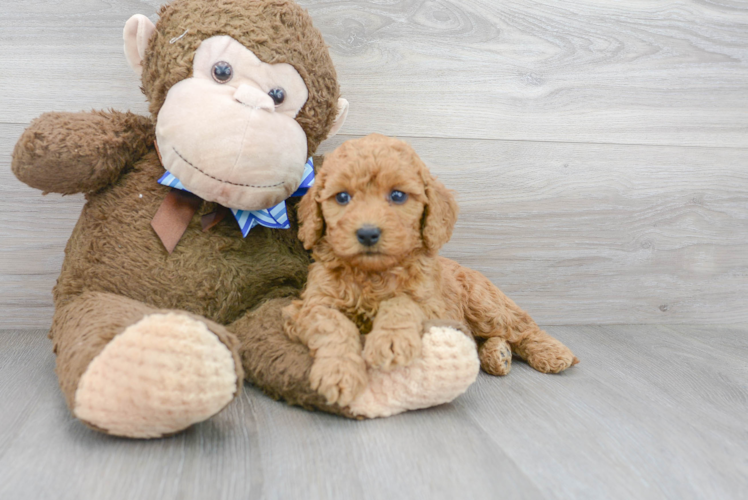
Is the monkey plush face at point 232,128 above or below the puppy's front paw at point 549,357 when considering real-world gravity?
above

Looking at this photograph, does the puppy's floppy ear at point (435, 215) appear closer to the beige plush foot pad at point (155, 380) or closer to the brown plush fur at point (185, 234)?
the brown plush fur at point (185, 234)

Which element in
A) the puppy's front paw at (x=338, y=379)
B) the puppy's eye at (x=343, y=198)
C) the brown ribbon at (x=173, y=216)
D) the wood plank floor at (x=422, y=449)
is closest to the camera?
the wood plank floor at (x=422, y=449)

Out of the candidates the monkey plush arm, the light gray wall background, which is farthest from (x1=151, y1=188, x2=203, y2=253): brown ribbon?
the light gray wall background

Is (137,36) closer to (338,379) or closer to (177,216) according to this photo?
(177,216)

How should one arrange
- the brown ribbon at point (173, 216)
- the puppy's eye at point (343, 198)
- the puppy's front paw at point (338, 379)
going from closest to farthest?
the puppy's front paw at point (338, 379)
the puppy's eye at point (343, 198)
the brown ribbon at point (173, 216)

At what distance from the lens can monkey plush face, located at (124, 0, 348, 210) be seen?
3.25 feet

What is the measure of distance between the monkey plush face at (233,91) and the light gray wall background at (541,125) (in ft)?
1.04

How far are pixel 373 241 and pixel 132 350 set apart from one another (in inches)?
15.6

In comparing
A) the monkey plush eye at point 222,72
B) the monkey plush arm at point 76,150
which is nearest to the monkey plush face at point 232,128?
the monkey plush eye at point 222,72

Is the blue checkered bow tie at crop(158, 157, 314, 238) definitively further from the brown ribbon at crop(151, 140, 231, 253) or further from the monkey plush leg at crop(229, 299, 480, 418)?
the monkey plush leg at crop(229, 299, 480, 418)

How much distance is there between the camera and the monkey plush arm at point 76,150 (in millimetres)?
988

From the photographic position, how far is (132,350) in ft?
2.57

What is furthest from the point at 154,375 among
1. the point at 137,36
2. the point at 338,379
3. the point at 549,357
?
the point at 549,357

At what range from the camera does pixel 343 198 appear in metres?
0.98
